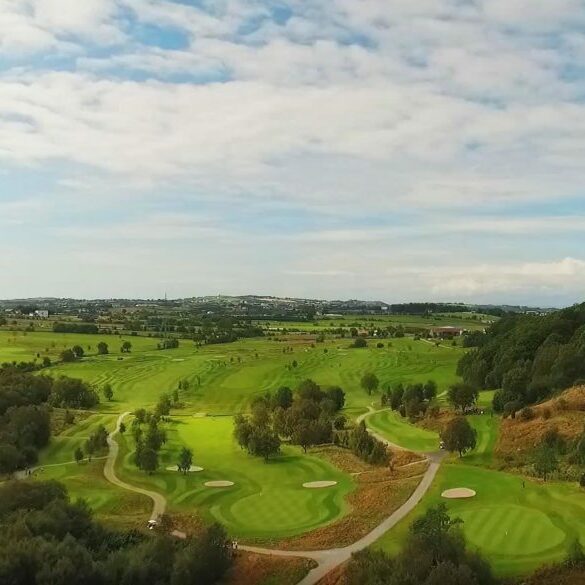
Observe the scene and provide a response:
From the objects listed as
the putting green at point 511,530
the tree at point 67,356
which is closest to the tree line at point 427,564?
the putting green at point 511,530

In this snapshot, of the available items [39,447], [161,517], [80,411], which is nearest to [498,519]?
[161,517]

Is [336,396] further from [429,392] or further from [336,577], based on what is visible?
[336,577]

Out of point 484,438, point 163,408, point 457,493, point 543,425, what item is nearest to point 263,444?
point 457,493

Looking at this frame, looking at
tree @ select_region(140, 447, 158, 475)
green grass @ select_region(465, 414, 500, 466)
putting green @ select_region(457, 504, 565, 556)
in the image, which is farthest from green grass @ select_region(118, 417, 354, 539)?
green grass @ select_region(465, 414, 500, 466)

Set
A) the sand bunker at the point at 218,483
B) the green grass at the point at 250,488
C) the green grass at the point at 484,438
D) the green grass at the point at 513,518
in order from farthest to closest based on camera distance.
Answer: the green grass at the point at 484,438 < the sand bunker at the point at 218,483 < the green grass at the point at 250,488 < the green grass at the point at 513,518

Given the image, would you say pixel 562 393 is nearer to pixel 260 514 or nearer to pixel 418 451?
pixel 418 451

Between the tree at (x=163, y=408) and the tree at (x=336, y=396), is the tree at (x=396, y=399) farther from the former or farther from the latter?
the tree at (x=163, y=408)

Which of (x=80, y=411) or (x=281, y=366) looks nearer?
(x=80, y=411)
